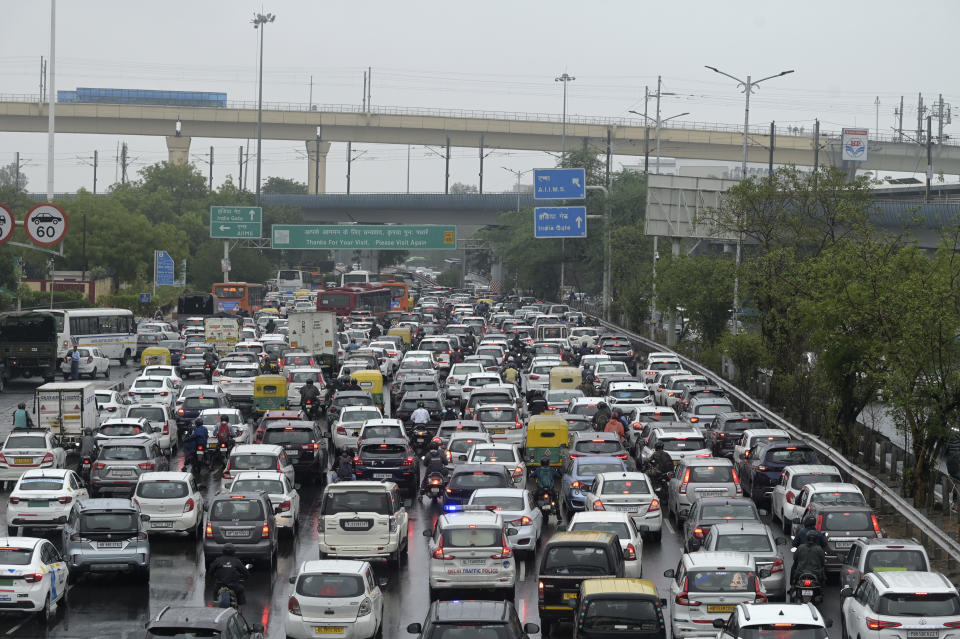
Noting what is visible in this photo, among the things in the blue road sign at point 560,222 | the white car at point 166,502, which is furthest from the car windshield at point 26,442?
the blue road sign at point 560,222

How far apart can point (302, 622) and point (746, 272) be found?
30.3m

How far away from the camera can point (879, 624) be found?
1602cm

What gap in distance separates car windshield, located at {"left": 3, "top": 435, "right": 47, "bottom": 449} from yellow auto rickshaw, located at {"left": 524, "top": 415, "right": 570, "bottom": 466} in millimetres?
10747

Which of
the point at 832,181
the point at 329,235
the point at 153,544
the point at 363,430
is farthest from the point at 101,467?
the point at 329,235

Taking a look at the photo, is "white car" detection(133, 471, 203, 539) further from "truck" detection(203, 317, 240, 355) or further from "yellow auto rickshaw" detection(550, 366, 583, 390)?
"truck" detection(203, 317, 240, 355)

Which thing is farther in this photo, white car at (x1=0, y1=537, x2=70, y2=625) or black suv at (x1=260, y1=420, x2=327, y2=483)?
black suv at (x1=260, y1=420, x2=327, y2=483)

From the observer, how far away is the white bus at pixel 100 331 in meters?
58.6

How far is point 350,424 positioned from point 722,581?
59.1 feet

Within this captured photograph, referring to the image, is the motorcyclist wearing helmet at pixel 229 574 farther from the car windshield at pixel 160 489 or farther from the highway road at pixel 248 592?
the car windshield at pixel 160 489

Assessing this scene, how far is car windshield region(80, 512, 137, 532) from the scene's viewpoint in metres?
21.4

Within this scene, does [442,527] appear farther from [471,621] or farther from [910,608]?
Result: [910,608]

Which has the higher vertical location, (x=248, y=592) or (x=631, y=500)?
(x=631, y=500)

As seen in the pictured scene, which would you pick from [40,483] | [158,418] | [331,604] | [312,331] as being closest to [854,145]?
[312,331]

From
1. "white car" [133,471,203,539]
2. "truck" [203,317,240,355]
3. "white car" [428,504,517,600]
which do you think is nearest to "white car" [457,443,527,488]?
"white car" [133,471,203,539]
